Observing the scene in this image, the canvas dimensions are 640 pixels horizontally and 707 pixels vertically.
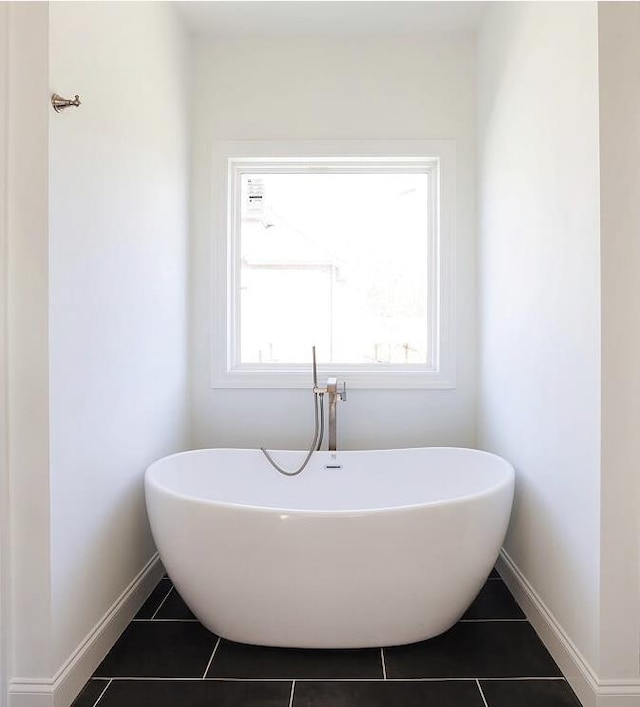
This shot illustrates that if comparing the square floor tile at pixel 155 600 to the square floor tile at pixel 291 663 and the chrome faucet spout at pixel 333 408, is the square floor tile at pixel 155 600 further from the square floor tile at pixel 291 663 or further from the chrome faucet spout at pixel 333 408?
the chrome faucet spout at pixel 333 408

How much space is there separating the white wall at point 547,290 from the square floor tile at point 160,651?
1256 millimetres

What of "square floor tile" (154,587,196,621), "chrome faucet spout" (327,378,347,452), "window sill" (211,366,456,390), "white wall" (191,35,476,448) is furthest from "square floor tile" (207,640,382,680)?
"window sill" (211,366,456,390)

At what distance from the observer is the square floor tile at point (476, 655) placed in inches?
70.7

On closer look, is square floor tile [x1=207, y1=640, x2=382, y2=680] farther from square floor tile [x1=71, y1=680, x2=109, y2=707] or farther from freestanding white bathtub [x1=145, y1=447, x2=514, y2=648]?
square floor tile [x1=71, y1=680, x2=109, y2=707]

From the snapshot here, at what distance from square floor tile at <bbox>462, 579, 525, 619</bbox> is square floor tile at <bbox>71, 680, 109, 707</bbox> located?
Result: 1337 millimetres

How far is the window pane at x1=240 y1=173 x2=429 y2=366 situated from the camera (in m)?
3.06

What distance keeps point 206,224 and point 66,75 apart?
1.30 metres

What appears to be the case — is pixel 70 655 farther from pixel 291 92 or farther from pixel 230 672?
pixel 291 92

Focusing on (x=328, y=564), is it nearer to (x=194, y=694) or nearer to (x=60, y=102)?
(x=194, y=694)

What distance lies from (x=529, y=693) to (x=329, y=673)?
0.63 meters

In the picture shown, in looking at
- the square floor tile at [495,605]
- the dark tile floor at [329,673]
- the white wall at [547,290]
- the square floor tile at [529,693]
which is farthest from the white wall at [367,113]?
the square floor tile at [529,693]

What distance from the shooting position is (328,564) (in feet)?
5.74

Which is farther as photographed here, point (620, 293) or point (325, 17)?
point (325, 17)

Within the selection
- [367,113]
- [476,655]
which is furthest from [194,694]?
[367,113]
